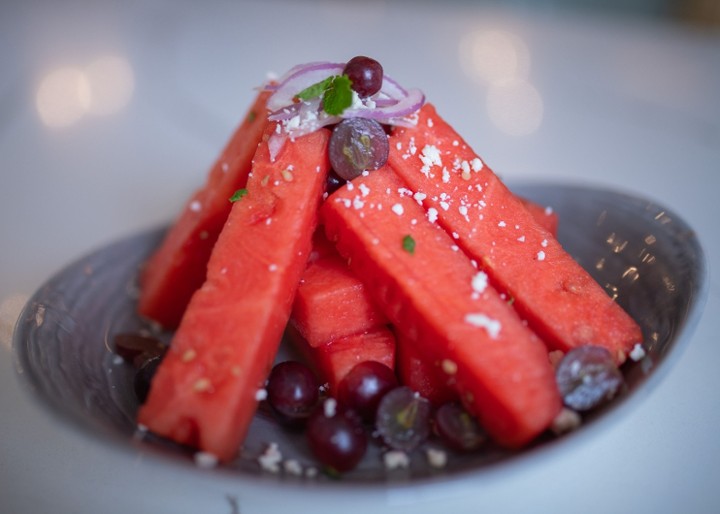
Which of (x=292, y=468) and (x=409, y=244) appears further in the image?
(x=409, y=244)

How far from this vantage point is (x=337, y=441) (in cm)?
117

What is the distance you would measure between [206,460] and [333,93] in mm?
750

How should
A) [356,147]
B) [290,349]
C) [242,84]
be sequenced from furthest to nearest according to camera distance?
[242,84] < [290,349] < [356,147]

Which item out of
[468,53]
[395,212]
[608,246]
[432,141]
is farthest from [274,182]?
[468,53]

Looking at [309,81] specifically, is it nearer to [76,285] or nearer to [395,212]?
[395,212]

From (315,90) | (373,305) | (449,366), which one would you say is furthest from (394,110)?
(449,366)

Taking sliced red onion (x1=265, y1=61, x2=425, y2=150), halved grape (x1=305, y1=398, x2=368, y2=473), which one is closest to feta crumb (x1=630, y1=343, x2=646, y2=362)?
halved grape (x1=305, y1=398, x2=368, y2=473)

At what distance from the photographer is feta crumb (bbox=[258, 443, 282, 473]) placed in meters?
1.19

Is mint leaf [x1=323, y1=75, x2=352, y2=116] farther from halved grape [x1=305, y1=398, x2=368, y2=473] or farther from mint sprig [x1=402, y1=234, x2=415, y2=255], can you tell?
halved grape [x1=305, y1=398, x2=368, y2=473]

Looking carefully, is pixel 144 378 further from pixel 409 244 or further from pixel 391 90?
pixel 391 90

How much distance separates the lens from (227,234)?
136 cm

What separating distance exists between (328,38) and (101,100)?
1.23m

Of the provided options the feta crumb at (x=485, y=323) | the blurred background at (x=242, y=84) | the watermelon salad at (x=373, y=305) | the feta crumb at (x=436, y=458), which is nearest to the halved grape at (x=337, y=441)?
the watermelon salad at (x=373, y=305)

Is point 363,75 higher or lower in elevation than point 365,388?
higher
